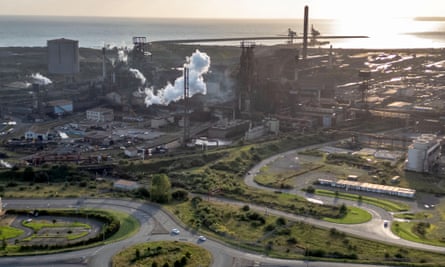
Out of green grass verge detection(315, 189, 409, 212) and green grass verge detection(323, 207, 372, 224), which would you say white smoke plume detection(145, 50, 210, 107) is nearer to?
green grass verge detection(315, 189, 409, 212)

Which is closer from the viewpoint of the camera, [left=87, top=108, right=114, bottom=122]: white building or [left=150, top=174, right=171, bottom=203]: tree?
[left=150, top=174, right=171, bottom=203]: tree

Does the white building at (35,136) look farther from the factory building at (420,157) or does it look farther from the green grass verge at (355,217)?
the factory building at (420,157)

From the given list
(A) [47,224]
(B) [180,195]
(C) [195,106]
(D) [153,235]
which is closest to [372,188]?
(B) [180,195]

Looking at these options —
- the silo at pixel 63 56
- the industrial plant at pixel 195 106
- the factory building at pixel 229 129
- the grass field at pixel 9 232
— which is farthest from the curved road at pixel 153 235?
the silo at pixel 63 56

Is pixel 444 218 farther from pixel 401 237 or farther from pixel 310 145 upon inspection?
pixel 310 145

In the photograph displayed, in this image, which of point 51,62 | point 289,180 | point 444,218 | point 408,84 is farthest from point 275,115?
point 51,62

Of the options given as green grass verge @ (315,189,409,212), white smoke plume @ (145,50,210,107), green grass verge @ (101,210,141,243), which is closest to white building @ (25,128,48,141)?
white smoke plume @ (145,50,210,107)
